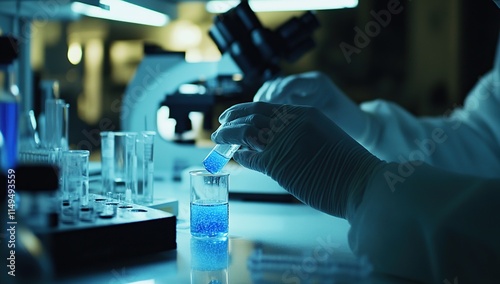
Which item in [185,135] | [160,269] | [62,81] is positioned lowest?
[160,269]

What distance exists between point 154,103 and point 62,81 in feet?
3.84

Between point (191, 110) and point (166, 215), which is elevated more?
point (191, 110)

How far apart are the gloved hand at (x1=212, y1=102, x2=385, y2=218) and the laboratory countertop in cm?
13

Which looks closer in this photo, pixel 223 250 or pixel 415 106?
pixel 223 250

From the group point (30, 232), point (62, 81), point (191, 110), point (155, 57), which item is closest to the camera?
point (30, 232)

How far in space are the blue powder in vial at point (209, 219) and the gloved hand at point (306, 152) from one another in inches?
5.6

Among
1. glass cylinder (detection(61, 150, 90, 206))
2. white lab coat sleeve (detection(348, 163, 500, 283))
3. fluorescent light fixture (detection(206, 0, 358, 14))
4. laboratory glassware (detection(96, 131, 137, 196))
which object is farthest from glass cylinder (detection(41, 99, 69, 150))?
white lab coat sleeve (detection(348, 163, 500, 283))

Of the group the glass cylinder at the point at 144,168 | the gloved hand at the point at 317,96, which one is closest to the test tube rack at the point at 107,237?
the glass cylinder at the point at 144,168

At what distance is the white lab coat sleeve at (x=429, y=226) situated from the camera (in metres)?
0.92

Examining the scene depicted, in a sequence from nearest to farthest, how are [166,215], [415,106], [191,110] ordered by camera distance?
[166,215]
[191,110]
[415,106]

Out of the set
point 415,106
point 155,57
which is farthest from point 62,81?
point 415,106

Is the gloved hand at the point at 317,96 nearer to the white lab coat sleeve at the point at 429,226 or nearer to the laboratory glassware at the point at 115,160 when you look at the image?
the laboratory glassware at the point at 115,160

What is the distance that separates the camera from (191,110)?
2045 millimetres

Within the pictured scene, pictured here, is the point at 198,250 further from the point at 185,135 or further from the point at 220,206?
the point at 185,135
